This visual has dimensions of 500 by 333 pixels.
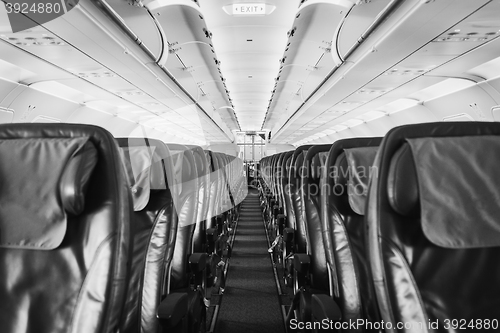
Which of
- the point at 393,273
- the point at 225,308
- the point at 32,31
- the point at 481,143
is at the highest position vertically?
the point at 32,31

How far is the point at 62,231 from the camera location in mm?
1052

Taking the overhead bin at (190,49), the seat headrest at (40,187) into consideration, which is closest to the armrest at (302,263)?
the seat headrest at (40,187)

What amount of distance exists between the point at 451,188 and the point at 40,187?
4.77 feet

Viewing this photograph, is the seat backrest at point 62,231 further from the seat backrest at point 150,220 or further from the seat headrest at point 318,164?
the seat headrest at point 318,164

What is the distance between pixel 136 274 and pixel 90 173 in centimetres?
82

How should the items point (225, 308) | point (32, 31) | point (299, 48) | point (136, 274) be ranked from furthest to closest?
1. point (299, 48)
2. point (225, 308)
3. point (32, 31)
4. point (136, 274)

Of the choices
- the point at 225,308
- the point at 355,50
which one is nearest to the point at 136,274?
the point at 225,308

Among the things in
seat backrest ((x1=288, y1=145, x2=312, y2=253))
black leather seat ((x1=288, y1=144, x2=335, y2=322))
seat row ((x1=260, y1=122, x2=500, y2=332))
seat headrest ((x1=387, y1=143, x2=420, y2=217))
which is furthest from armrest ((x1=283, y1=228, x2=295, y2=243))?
seat headrest ((x1=387, y1=143, x2=420, y2=217))

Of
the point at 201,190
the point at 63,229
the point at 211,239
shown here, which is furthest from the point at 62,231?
the point at 211,239

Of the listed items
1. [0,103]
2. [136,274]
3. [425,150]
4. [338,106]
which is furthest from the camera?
[338,106]

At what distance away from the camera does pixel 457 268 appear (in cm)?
109

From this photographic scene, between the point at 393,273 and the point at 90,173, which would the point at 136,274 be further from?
the point at 393,273

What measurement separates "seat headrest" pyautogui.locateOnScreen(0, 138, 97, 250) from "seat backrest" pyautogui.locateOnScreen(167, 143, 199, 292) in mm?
1052

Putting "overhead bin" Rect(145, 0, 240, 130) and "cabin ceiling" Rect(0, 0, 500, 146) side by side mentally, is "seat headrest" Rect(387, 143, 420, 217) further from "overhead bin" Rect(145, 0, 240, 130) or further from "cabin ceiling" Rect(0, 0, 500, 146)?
"overhead bin" Rect(145, 0, 240, 130)
